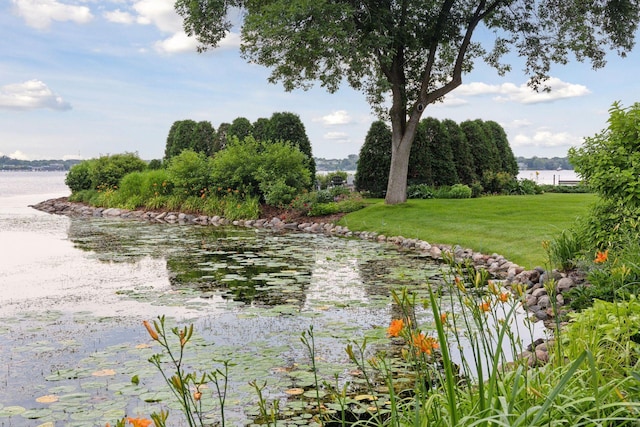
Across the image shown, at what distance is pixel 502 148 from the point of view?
25.9 meters

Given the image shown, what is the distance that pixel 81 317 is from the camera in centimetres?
683

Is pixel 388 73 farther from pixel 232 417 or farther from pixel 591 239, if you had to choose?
pixel 232 417

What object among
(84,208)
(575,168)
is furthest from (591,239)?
(84,208)

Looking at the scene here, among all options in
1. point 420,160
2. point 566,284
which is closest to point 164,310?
point 566,284

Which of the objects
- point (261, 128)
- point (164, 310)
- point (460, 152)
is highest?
point (261, 128)

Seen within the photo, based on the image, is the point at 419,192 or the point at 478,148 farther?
the point at 478,148

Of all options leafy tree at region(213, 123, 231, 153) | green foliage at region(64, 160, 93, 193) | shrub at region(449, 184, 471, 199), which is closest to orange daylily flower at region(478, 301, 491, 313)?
shrub at region(449, 184, 471, 199)

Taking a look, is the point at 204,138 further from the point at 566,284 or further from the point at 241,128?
the point at 566,284

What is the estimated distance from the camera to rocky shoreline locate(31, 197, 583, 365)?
5800 millimetres

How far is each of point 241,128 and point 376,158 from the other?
7.75m

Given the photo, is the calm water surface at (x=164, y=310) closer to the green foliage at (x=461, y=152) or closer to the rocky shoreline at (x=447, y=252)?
the rocky shoreline at (x=447, y=252)

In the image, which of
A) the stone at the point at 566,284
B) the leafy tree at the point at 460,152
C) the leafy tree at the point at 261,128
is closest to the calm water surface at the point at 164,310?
the stone at the point at 566,284

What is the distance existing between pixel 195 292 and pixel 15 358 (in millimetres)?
2991

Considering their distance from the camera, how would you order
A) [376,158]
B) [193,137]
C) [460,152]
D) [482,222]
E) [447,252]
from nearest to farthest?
[447,252], [482,222], [376,158], [460,152], [193,137]
